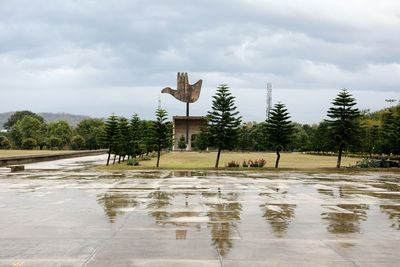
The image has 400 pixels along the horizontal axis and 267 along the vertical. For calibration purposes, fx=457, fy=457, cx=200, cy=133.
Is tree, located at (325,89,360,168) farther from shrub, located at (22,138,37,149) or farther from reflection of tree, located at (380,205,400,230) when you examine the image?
shrub, located at (22,138,37,149)

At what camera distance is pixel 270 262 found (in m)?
6.96

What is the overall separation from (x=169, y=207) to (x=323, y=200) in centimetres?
533

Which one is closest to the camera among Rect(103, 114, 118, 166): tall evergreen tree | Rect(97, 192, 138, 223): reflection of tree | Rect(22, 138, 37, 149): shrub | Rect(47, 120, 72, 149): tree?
Rect(97, 192, 138, 223): reflection of tree

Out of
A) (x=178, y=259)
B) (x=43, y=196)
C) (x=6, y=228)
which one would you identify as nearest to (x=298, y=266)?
(x=178, y=259)

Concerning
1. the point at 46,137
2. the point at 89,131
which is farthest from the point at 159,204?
the point at 89,131

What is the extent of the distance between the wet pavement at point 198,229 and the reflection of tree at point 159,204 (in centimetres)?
3

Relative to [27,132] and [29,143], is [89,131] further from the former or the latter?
[29,143]

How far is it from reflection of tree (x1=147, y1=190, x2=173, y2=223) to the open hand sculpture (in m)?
79.1

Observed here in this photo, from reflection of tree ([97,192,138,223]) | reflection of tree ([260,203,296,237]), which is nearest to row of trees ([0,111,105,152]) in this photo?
reflection of tree ([97,192,138,223])

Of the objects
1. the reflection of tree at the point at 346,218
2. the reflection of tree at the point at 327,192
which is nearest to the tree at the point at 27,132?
the reflection of tree at the point at 327,192

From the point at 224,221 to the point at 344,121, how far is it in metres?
28.1

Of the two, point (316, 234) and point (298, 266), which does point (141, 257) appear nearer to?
point (298, 266)

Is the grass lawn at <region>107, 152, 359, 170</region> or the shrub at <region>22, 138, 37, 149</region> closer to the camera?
the grass lawn at <region>107, 152, 359, 170</region>

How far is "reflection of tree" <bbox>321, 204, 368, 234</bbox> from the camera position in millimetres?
9826
